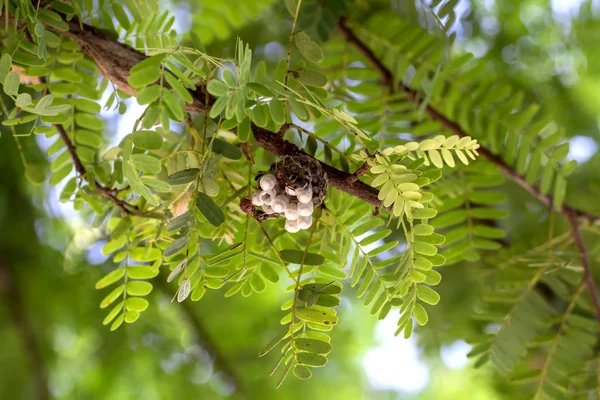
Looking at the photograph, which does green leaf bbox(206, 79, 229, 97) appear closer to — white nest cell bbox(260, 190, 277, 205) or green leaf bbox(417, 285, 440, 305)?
white nest cell bbox(260, 190, 277, 205)

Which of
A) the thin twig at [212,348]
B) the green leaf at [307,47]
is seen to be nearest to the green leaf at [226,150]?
the green leaf at [307,47]

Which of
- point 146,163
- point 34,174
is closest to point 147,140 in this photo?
point 146,163

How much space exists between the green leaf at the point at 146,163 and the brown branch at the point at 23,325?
2.86 feet

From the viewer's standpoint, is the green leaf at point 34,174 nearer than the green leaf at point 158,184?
No

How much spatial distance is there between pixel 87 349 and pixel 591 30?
1.27m

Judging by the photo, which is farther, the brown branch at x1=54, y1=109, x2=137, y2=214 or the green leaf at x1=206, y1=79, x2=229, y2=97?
the brown branch at x1=54, y1=109, x2=137, y2=214

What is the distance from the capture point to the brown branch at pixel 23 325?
110cm

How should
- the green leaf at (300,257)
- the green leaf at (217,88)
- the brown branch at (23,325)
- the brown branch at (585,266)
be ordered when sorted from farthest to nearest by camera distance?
1. the brown branch at (23,325)
2. the brown branch at (585,266)
3. the green leaf at (300,257)
4. the green leaf at (217,88)

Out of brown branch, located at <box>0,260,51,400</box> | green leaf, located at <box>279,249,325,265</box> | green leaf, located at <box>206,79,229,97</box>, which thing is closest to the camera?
green leaf, located at <box>206,79,229,97</box>

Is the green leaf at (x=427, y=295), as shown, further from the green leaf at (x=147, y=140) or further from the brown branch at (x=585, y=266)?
the brown branch at (x=585, y=266)

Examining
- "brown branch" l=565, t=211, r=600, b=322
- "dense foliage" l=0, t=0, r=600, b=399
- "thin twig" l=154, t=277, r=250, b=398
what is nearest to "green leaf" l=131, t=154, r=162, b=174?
"dense foliage" l=0, t=0, r=600, b=399

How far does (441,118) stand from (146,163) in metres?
0.43

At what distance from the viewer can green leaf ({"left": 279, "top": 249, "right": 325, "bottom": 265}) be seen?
459 mm

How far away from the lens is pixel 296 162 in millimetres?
396
